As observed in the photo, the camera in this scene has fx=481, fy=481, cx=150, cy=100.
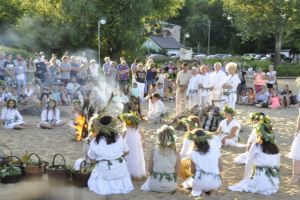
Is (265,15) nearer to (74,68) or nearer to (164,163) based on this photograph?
(74,68)

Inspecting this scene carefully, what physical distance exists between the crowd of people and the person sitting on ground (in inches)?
1.5

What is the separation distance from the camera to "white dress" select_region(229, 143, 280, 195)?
7621mm

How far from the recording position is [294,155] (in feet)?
27.1

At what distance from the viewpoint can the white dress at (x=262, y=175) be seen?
25.0 feet

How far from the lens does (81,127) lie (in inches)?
437

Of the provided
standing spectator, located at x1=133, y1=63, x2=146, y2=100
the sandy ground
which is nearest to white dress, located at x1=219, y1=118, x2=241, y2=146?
the sandy ground

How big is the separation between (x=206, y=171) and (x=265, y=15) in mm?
32136

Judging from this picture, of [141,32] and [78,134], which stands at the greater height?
[141,32]

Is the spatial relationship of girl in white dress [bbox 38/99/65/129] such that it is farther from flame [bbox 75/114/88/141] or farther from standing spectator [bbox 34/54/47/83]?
standing spectator [bbox 34/54/47/83]

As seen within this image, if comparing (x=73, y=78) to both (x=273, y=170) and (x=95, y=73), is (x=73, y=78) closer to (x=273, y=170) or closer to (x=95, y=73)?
(x=95, y=73)

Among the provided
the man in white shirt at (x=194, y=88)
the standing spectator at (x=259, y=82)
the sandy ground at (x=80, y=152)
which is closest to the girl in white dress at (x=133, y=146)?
the sandy ground at (x=80, y=152)

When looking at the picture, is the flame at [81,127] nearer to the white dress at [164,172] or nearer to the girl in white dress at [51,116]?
the girl in white dress at [51,116]

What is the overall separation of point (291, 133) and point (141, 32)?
17.3m

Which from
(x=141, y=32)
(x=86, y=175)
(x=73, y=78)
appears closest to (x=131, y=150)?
(x=86, y=175)
